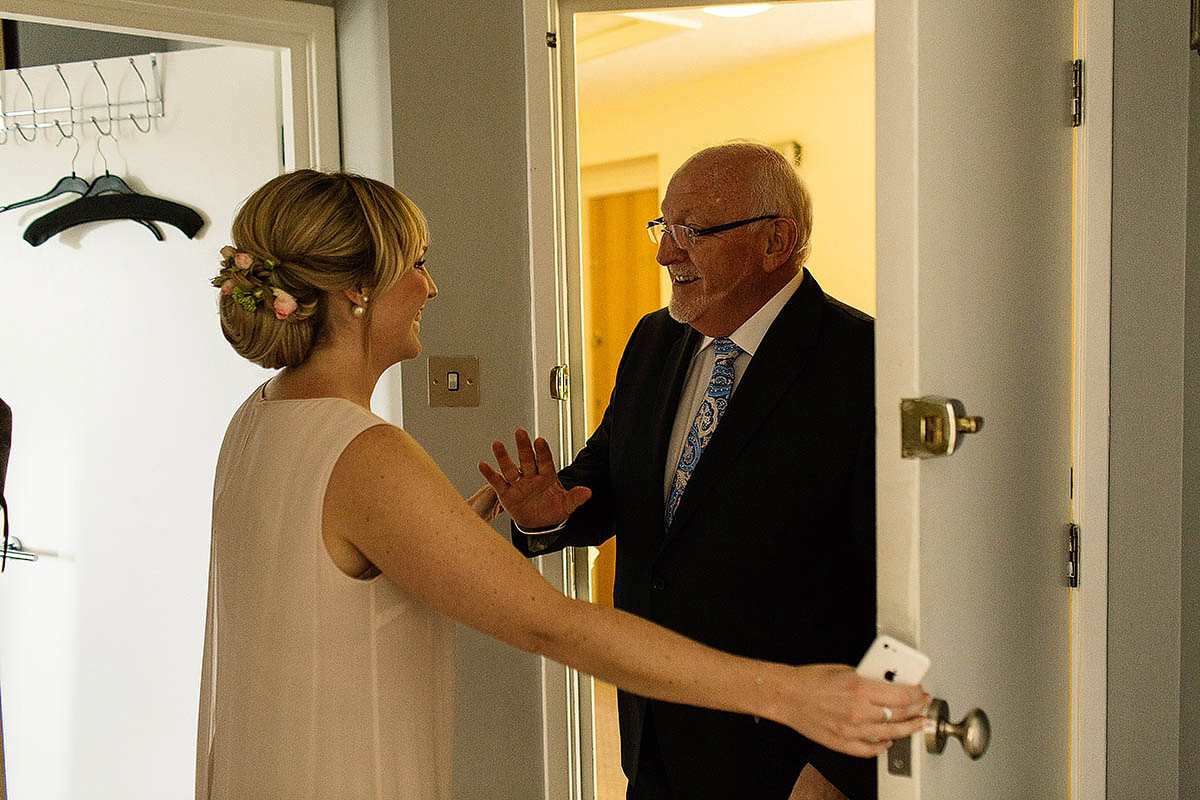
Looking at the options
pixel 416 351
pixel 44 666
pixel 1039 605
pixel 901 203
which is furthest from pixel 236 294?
pixel 44 666

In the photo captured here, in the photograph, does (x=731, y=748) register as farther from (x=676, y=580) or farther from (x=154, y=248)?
(x=154, y=248)

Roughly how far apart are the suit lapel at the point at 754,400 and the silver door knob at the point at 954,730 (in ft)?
2.09

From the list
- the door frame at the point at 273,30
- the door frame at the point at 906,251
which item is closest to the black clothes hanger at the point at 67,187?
the door frame at the point at 273,30

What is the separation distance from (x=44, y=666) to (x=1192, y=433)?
252cm

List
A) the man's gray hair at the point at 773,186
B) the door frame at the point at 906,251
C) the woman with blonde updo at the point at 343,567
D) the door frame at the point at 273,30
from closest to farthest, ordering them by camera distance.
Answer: the woman with blonde updo at the point at 343,567, the door frame at the point at 906,251, the man's gray hair at the point at 773,186, the door frame at the point at 273,30

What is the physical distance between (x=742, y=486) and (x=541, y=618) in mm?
553

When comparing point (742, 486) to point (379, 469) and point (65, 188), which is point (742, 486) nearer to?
point (379, 469)

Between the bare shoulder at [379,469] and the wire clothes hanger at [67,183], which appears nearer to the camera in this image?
the bare shoulder at [379,469]

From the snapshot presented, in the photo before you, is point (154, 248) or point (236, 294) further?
point (154, 248)

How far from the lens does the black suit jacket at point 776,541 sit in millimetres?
1441

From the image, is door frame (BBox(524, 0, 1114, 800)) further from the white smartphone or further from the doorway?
the doorway

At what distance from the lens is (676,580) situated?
1.53m

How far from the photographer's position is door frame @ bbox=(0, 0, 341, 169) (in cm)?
203

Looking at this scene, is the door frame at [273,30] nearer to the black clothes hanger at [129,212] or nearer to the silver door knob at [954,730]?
the black clothes hanger at [129,212]
